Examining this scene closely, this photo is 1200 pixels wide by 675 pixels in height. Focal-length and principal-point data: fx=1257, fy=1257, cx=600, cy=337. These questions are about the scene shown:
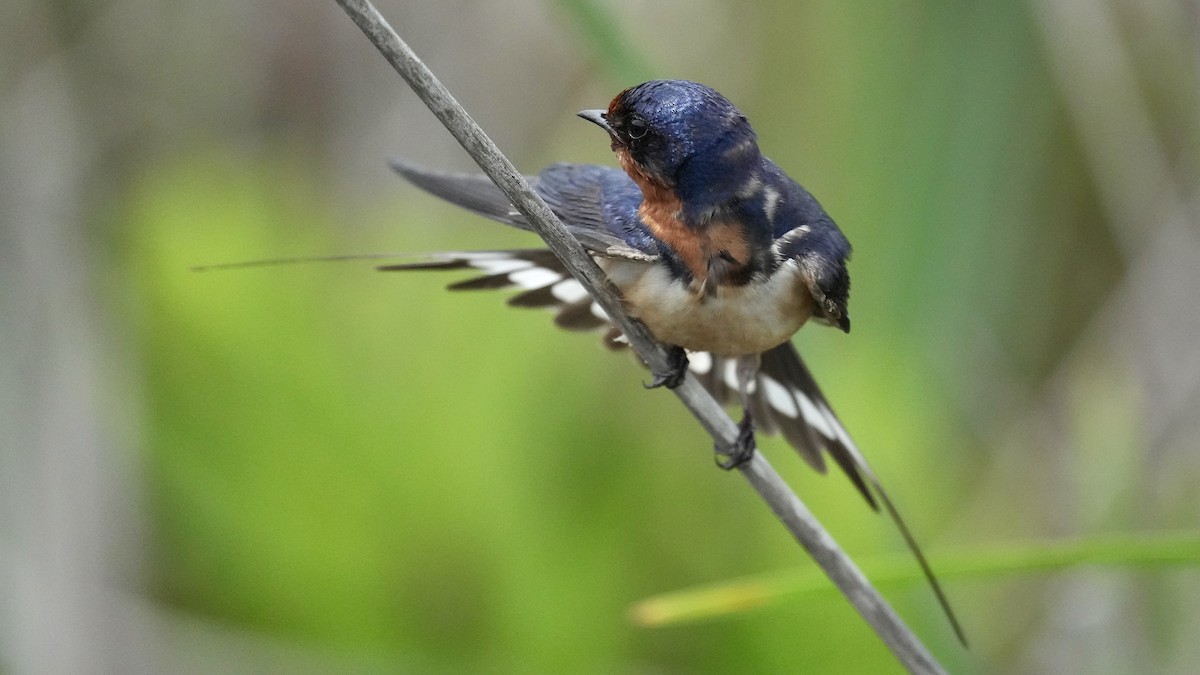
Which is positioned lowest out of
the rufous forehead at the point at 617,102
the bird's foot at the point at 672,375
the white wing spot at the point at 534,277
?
the bird's foot at the point at 672,375

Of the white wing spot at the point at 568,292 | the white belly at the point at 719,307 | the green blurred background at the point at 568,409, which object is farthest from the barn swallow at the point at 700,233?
the green blurred background at the point at 568,409

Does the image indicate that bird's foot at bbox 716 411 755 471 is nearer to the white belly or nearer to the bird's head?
the white belly

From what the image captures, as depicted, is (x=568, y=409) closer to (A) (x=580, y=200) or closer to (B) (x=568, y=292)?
(B) (x=568, y=292)

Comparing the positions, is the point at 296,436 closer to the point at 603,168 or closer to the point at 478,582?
the point at 478,582

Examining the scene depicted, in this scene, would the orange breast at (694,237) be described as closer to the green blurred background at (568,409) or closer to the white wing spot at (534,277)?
the white wing spot at (534,277)

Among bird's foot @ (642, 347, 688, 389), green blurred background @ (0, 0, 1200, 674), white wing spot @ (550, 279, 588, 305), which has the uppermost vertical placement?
white wing spot @ (550, 279, 588, 305)

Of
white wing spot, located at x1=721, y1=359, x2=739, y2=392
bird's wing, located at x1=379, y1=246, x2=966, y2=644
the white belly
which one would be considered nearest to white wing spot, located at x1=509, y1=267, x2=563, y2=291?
bird's wing, located at x1=379, y1=246, x2=966, y2=644
